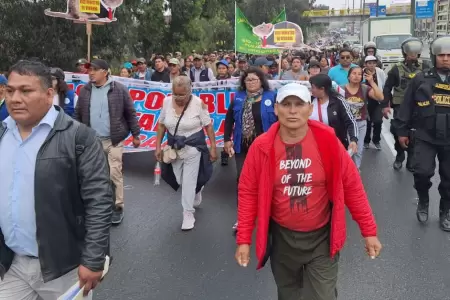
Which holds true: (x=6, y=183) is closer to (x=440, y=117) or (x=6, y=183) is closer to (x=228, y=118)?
(x=228, y=118)

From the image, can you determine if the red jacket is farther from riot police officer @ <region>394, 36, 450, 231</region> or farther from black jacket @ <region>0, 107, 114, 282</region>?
riot police officer @ <region>394, 36, 450, 231</region>

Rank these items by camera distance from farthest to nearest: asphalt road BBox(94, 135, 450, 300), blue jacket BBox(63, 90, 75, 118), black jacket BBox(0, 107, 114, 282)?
1. blue jacket BBox(63, 90, 75, 118)
2. asphalt road BBox(94, 135, 450, 300)
3. black jacket BBox(0, 107, 114, 282)

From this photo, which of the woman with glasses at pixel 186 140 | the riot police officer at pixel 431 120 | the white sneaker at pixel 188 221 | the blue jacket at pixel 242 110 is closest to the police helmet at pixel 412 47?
the riot police officer at pixel 431 120

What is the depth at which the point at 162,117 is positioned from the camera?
18.1 feet

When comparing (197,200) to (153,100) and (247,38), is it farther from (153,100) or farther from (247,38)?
(247,38)

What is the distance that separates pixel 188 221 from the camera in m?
5.47

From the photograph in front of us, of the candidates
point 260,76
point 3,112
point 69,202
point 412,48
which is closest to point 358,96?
point 412,48

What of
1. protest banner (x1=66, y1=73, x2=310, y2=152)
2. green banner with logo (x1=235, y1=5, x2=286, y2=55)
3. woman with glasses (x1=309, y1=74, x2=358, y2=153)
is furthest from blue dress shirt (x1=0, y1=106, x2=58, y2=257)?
green banner with logo (x1=235, y1=5, x2=286, y2=55)

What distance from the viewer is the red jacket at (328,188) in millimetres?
2918

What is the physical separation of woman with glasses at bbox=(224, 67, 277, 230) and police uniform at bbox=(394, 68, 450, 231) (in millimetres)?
1429

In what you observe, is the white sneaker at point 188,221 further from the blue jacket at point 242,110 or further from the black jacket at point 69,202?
the black jacket at point 69,202

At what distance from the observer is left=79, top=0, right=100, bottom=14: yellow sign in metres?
9.23

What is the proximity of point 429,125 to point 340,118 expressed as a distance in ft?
2.80

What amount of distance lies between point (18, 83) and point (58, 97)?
11.7ft
